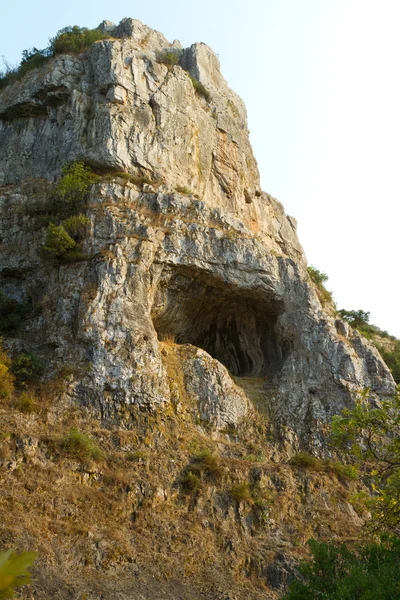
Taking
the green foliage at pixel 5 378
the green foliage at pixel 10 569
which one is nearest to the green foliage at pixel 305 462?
the green foliage at pixel 5 378

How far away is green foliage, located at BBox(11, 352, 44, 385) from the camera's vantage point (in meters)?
18.2

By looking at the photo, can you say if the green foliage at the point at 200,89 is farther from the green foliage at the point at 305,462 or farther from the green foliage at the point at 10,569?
the green foliage at the point at 10,569

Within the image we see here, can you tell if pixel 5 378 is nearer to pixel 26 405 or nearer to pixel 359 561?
pixel 26 405

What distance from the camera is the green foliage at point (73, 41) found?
31656mm

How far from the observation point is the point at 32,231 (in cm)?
2414

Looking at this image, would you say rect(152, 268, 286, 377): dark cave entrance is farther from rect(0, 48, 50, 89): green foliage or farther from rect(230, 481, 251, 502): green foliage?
rect(0, 48, 50, 89): green foliage

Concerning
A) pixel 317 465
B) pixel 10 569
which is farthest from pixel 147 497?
pixel 10 569

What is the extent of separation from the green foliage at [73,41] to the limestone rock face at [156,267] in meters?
1.77

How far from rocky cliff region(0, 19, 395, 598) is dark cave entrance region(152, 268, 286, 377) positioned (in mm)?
71

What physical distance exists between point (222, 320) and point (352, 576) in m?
17.6

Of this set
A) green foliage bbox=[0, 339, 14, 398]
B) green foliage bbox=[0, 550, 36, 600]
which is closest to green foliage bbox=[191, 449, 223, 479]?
green foliage bbox=[0, 339, 14, 398]

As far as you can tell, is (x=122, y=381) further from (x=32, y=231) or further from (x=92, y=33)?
(x=92, y=33)

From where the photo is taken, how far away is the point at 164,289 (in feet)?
75.0

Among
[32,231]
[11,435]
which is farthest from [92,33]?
[11,435]
